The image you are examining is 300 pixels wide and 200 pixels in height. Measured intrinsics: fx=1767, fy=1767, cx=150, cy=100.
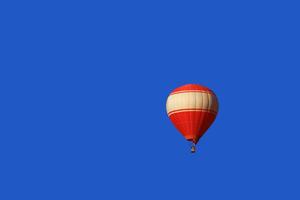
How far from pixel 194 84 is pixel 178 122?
8.88ft

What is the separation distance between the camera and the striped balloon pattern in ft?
353

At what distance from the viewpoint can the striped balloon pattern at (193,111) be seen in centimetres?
10756

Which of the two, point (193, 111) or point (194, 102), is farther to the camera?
point (194, 102)

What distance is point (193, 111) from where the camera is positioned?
352 feet

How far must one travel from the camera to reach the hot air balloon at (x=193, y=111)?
107562 mm

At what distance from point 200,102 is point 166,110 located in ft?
8.76

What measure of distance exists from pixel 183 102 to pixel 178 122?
4.26 feet

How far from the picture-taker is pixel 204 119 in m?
108

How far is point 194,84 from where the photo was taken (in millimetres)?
109062

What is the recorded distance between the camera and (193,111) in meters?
107

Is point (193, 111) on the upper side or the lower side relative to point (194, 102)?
lower

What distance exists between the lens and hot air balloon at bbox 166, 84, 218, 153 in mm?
107562

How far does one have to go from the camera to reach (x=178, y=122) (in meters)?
108

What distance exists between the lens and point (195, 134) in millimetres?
107625
